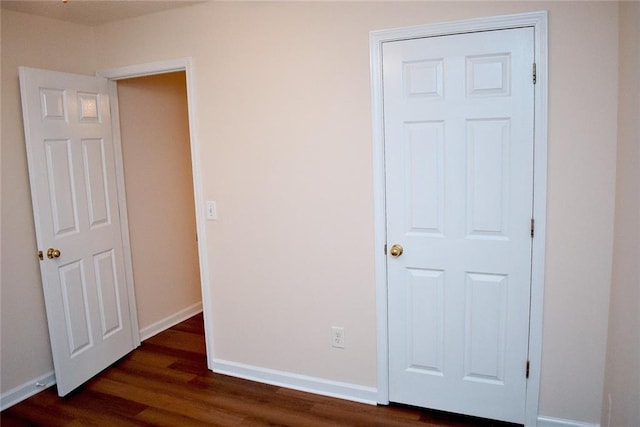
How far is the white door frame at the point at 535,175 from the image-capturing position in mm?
2104

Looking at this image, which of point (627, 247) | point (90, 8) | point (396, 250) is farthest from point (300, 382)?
point (90, 8)

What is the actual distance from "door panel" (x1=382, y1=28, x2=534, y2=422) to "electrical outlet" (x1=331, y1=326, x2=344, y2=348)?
0.99 ft

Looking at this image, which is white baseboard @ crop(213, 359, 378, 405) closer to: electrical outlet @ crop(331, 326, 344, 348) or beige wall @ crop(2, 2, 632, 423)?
beige wall @ crop(2, 2, 632, 423)

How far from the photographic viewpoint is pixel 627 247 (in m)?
1.89

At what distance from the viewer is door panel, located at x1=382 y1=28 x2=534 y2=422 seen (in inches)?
86.4

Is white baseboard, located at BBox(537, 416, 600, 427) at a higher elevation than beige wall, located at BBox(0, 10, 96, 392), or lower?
lower

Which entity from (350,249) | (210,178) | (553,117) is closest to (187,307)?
(210,178)

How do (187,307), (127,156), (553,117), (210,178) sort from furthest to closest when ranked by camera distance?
(187,307)
(127,156)
(210,178)
(553,117)

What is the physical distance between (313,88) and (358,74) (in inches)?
10.7

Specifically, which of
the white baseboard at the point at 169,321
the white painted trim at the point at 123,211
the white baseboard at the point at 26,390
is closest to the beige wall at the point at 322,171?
the white painted trim at the point at 123,211

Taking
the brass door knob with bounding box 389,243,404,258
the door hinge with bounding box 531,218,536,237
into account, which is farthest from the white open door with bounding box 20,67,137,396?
the door hinge with bounding box 531,218,536,237

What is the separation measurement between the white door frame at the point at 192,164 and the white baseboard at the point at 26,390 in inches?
27.4

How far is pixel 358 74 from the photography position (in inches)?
95.9

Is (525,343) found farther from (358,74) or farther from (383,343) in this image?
(358,74)
